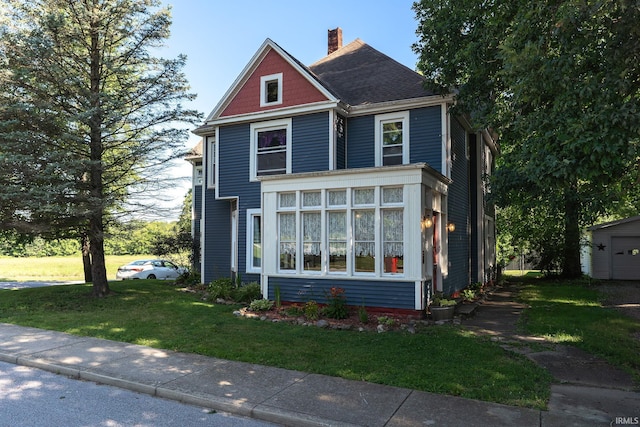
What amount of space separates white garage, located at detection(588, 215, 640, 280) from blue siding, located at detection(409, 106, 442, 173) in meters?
14.8

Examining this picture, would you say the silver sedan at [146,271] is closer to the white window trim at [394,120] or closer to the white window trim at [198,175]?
the white window trim at [198,175]

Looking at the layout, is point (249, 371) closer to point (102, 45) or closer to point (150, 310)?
point (150, 310)

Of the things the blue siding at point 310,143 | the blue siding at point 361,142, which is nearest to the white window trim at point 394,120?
the blue siding at point 361,142

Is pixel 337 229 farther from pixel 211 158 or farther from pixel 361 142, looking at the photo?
pixel 211 158

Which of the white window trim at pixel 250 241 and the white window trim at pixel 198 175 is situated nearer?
the white window trim at pixel 250 241

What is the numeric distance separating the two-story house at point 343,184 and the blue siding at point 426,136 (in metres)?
0.03

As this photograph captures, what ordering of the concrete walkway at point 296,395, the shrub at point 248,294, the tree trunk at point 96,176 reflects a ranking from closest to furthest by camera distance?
the concrete walkway at point 296,395 < the shrub at point 248,294 < the tree trunk at point 96,176

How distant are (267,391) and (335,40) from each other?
17.2m

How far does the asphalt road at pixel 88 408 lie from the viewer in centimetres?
472

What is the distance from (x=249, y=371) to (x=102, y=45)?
42.0 ft

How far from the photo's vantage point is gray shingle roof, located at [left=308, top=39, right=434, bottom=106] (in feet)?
44.8

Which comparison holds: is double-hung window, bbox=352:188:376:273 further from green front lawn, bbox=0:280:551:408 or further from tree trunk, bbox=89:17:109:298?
tree trunk, bbox=89:17:109:298

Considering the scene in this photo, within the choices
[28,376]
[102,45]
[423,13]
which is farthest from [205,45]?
[28,376]

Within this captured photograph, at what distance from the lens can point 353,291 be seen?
1070 centimetres
